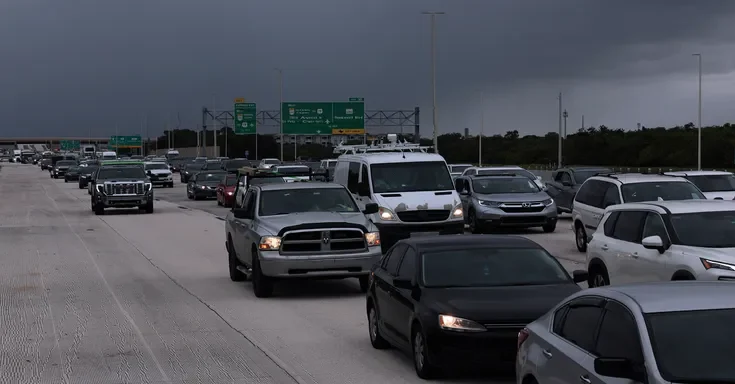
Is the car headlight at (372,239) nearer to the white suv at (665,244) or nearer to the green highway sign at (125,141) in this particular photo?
the white suv at (665,244)

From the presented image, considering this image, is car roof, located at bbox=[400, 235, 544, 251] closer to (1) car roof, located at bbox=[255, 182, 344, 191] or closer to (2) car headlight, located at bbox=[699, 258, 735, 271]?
(2) car headlight, located at bbox=[699, 258, 735, 271]

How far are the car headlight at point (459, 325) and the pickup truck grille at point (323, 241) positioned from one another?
6.65 m

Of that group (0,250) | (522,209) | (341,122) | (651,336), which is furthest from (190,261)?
(341,122)

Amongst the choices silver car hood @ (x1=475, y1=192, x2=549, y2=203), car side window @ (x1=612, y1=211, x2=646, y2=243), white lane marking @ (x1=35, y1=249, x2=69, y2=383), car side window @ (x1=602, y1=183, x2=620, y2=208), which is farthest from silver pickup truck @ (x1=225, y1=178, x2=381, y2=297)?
silver car hood @ (x1=475, y1=192, x2=549, y2=203)

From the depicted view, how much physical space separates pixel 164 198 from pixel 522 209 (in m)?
31.7

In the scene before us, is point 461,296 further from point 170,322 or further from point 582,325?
point 170,322

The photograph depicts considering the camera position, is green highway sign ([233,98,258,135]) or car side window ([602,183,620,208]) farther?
green highway sign ([233,98,258,135])

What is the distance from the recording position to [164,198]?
56688 millimetres

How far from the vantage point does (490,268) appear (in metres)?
11.1

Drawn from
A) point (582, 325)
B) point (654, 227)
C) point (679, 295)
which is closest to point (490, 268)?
point (654, 227)

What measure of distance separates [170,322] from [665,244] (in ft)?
21.4

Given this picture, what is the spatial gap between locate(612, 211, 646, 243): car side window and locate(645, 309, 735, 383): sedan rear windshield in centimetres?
812

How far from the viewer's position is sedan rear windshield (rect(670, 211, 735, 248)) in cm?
1304

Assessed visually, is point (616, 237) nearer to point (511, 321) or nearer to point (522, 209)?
point (511, 321)
